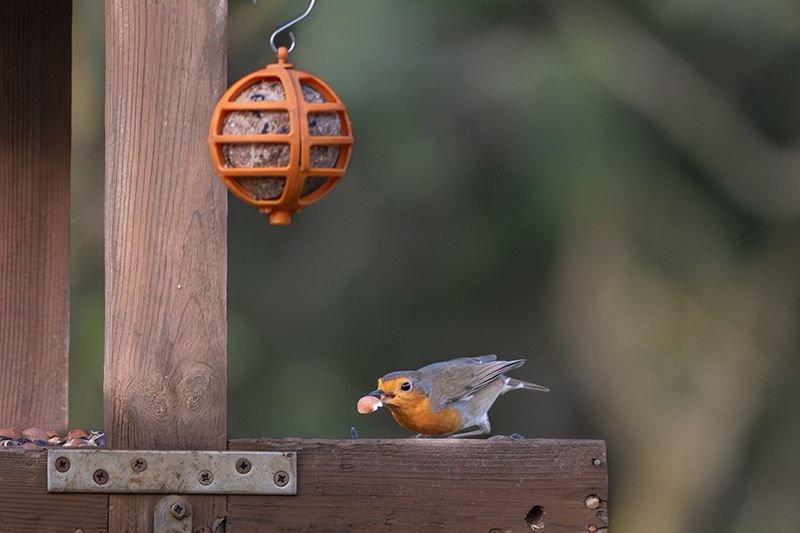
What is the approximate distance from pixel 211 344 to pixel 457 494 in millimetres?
515

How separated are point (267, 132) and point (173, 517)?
0.68 metres

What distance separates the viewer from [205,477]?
5.55 ft

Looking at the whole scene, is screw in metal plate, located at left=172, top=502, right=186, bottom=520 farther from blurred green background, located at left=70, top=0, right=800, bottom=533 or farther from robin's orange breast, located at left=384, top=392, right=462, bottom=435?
blurred green background, located at left=70, top=0, right=800, bottom=533

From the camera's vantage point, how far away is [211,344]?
1741 millimetres

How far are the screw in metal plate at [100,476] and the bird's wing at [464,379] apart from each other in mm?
687

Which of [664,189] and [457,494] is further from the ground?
[664,189]

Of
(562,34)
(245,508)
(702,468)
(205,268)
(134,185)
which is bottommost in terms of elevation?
(702,468)

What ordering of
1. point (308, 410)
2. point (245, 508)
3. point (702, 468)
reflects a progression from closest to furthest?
point (245, 508)
point (702, 468)
point (308, 410)

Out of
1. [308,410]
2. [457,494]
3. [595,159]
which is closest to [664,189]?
[595,159]

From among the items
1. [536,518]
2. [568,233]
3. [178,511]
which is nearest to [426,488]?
[536,518]

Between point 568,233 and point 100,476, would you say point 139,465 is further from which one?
point 568,233

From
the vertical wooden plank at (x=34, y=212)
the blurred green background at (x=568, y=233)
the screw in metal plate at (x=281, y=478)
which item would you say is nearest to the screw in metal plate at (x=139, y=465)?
the screw in metal plate at (x=281, y=478)

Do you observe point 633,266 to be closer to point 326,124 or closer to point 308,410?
point 308,410

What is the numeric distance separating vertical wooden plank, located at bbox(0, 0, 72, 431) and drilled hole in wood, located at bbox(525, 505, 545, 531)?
1289 mm
